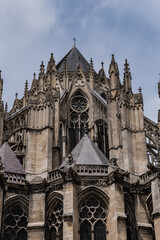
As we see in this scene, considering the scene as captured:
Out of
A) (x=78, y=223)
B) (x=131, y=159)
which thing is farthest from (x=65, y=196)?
(x=131, y=159)

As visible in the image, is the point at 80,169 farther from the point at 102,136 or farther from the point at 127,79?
the point at 127,79

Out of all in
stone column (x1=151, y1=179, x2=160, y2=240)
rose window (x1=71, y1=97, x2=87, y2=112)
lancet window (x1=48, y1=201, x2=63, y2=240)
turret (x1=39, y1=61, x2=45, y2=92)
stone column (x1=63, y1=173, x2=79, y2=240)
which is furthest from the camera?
rose window (x1=71, y1=97, x2=87, y2=112)

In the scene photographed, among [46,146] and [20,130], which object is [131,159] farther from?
[20,130]

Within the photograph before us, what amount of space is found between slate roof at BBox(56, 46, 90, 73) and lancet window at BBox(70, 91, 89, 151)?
3914mm

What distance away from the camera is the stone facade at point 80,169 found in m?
19.3

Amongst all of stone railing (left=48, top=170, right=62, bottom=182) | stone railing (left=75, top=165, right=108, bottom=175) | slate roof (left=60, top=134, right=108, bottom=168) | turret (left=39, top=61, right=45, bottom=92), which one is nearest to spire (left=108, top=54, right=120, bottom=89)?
turret (left=39, top=61, right=45, bottom=92)

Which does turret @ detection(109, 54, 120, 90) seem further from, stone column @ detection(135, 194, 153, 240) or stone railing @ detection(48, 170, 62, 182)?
stone column @ detection(135, 194, 153, 240)

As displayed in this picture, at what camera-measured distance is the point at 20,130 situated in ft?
93.0

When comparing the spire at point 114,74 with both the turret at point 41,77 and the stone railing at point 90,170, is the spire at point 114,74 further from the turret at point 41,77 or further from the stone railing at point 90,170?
the stone railing at point 90,170

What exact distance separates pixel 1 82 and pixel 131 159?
11218 mm

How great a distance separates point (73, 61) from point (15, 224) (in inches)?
704

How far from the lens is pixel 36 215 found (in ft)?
65.2

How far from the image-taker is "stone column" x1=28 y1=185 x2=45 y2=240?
1942 cm

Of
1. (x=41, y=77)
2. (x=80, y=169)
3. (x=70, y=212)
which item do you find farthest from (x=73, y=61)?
(x=70, y=212)
